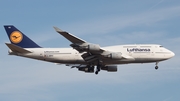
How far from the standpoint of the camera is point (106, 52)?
64.7m

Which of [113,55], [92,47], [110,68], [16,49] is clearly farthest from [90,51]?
[16,49]

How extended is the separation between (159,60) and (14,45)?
892 inches

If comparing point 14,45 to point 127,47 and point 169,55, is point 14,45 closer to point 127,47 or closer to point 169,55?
point 127,47

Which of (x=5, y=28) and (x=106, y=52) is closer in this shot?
(x=106, y=52)

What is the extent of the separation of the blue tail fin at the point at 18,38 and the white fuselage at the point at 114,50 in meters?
1.71

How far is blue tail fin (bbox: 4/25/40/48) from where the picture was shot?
68750 mm

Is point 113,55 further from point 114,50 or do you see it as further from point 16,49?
point 16,49

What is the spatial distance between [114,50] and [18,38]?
15.9 meters

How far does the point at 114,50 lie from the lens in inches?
2643

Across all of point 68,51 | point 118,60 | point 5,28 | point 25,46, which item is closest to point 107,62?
point 118,60

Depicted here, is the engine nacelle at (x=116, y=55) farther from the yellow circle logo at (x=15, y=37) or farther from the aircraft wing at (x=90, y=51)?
the yellow circle logo at (x=15, y=37)

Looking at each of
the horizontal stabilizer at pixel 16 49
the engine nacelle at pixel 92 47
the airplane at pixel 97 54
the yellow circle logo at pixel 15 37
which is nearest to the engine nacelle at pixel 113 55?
the airplane at pixel 97 54

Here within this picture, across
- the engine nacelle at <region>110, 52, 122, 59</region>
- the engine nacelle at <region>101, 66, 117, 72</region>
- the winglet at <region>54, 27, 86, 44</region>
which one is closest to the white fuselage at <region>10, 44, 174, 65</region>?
the engine nacelle at <region>110, 52, 122, 59</region>

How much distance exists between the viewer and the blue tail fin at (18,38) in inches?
2707
